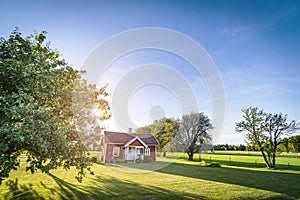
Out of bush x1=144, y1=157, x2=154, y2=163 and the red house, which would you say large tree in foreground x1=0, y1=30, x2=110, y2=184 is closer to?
the red house

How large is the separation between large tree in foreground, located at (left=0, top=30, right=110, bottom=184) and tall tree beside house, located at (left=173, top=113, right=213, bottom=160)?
27.8 meters

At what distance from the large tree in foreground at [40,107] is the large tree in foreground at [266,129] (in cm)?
2564

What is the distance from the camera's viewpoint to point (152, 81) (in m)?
19.7

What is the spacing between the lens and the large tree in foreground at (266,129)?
24.2 meters

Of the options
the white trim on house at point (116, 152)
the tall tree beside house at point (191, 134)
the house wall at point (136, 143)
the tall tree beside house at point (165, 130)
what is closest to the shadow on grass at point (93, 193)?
the white trim on house at point (116, 152)

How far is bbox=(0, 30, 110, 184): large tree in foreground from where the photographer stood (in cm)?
457

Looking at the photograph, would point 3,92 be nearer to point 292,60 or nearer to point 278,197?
point 278,197

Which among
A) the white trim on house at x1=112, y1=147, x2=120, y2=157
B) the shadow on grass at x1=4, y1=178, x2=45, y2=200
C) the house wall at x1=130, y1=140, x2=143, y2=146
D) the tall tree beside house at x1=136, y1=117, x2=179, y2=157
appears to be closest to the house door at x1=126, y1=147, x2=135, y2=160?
the house wall at x1=130, y1=140, x2=143, y2=146

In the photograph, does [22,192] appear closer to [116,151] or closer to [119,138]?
[116,151]

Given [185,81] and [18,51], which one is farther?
[185,81]

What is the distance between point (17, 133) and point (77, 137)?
3.13 metres

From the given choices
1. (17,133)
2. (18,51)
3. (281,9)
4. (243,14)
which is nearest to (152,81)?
(243,14)

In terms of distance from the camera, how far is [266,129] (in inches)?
984

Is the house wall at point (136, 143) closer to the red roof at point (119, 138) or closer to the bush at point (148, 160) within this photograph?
the red roof at point (119, 138)
